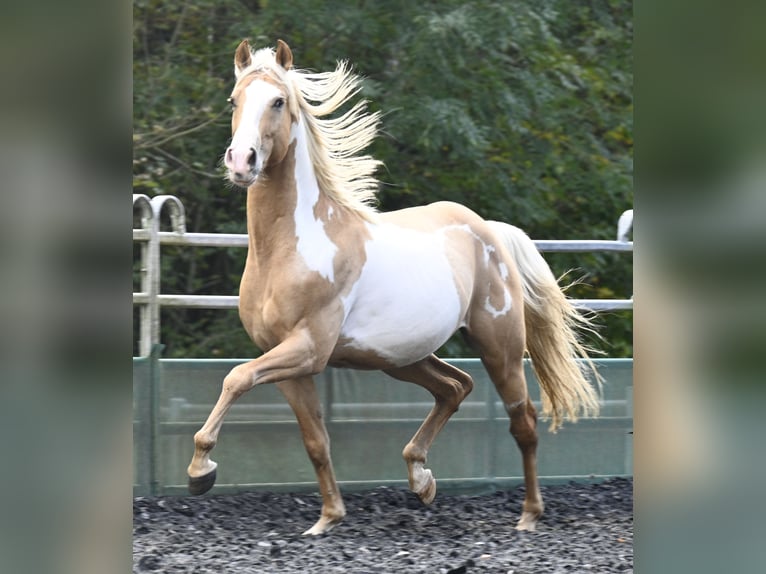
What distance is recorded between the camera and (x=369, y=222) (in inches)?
189

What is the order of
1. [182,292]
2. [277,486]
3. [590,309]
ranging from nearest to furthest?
[277,486]
[590,309]
[182,292]

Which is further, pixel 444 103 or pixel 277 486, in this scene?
pixel 444 103

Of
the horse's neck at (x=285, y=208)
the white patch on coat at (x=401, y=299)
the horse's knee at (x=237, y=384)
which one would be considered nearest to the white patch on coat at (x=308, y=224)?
the horse's neck at (x=285, y=208)

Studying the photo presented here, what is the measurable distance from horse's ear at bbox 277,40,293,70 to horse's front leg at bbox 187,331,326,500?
1.19m

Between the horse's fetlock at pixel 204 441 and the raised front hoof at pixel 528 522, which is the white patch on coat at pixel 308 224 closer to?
the horse's fetlock at pixel 204 441

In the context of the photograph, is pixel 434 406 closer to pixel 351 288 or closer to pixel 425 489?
pixel 425 489

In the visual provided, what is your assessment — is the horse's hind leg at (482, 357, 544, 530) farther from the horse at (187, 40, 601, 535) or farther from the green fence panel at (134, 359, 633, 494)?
the green fence panel at (134, 359, 633, 494)

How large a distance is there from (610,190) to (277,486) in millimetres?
4768

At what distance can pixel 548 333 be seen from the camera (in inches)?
216

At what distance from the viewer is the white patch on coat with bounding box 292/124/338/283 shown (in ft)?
14.5

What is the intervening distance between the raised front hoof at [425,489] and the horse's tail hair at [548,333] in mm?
759
